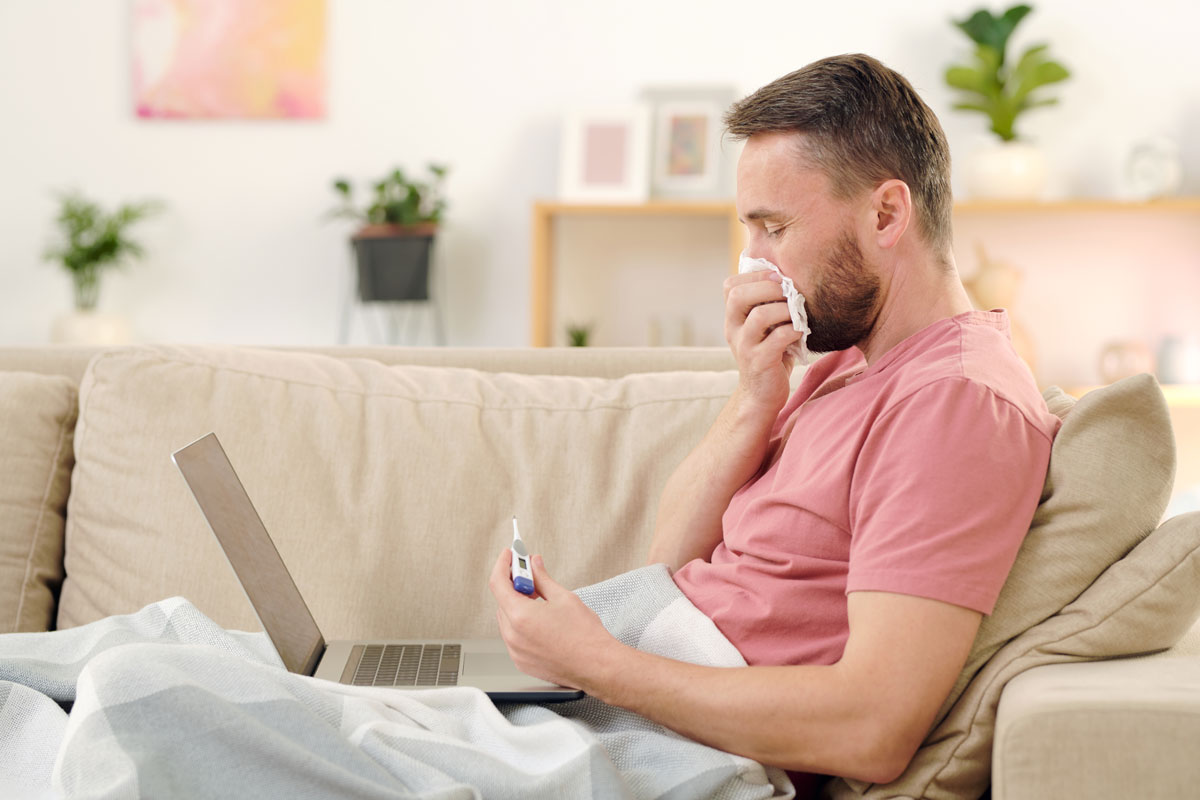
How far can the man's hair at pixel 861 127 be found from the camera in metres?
1.18

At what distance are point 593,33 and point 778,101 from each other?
2.46 meters

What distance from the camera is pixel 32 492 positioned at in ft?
5.10

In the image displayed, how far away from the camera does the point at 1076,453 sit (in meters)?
1.05

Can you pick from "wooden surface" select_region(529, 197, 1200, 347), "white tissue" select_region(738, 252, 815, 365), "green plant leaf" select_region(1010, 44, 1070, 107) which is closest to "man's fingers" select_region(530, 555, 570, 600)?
"white tissue" select_region(738, 252, 815, 365)

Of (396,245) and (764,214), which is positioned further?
(396,245)

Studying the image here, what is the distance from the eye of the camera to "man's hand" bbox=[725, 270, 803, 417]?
127 centimetres

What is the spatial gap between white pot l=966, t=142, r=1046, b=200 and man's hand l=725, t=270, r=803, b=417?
2098 mm

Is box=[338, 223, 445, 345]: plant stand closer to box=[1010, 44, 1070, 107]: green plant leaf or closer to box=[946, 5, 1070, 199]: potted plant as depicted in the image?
box=[946, 5, 1070, 199]: potted plant

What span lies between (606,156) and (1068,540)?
2579 mm

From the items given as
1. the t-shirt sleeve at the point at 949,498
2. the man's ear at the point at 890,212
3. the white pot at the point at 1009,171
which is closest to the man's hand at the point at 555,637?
the t-shirt sleeve at the point at 949,498

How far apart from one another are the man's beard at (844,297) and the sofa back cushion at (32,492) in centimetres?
106

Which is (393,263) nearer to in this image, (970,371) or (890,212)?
(890,212)

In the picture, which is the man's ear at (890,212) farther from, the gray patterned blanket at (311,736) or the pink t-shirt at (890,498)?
the gray patterned blanket at (311,736)

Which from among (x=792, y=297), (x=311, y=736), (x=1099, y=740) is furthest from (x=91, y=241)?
(x=1099, y=740)
